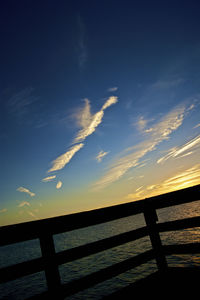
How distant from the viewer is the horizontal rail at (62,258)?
2257 mm

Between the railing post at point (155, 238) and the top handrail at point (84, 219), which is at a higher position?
the top handrail at point (84, 219)

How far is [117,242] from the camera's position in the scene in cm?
343

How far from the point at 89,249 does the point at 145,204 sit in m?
1.57

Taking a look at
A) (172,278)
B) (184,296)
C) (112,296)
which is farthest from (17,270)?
(172,278)

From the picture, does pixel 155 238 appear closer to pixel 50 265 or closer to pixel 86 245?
pixel 86 245

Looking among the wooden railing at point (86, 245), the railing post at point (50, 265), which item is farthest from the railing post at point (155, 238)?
the railing post at point (50, 265)

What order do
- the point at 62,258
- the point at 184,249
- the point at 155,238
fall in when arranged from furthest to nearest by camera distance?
1. the point at 155,238
2. the point at 184,249
3. the point at 62,258

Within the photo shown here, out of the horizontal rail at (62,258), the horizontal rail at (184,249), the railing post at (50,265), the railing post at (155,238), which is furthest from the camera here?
the railing post at (155,238)

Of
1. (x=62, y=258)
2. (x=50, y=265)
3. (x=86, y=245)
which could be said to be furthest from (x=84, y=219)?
(x=50, y=265)

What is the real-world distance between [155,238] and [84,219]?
182 centimetres

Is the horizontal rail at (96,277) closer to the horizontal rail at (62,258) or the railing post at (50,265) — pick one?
the railing post at (50,265)

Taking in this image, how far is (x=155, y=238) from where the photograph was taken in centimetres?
394

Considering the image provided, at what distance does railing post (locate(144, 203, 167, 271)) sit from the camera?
389 cm

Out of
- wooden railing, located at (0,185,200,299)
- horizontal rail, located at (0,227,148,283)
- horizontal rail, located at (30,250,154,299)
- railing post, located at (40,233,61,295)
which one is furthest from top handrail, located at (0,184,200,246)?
horizontal rail, located at (30,250,154,299)
